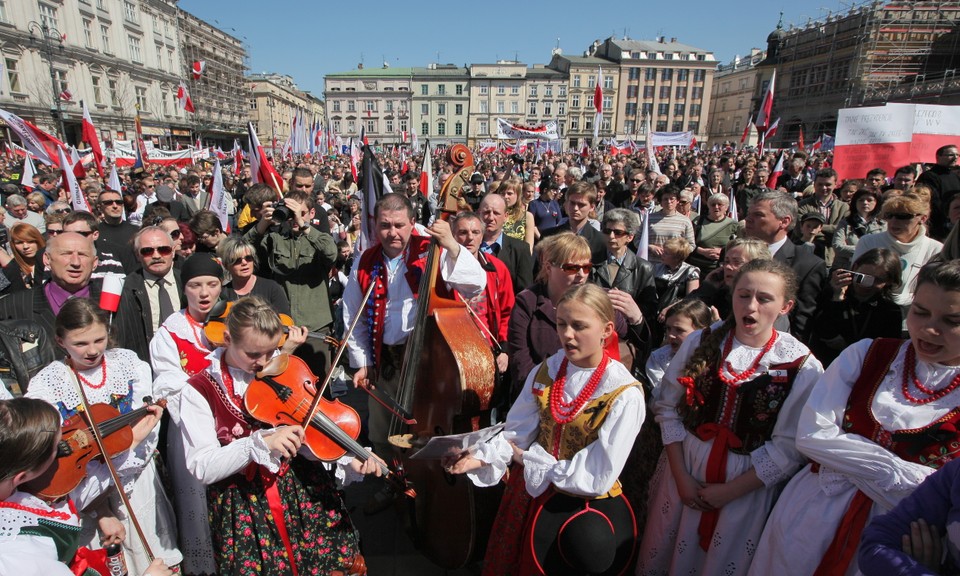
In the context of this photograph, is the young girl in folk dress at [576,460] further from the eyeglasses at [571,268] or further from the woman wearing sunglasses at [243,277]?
the woman wearing sunglasses at [243,277]

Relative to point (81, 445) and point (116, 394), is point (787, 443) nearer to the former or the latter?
point (81, 445)

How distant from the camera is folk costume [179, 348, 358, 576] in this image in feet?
6.81

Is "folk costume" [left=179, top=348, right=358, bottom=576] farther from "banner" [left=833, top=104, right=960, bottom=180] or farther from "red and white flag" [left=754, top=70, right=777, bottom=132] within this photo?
"red and white flag" [left=754, top=70, right=777, bottom=132]

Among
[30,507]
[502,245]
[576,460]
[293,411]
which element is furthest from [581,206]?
[30,507]

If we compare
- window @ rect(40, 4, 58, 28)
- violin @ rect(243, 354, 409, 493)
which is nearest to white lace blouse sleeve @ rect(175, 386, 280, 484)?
violin @ rect(243, 354, 409, 493)

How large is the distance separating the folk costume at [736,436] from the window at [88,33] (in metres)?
51.3

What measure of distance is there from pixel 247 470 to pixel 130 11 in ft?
183

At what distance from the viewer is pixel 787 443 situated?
2.02 metres

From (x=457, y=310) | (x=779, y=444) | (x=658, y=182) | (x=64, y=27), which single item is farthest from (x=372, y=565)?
(x=64, y=27)

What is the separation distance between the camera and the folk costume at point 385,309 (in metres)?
3.22

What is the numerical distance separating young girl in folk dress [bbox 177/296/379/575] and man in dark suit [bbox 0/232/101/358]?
1.37 metres

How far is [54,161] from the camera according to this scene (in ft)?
28.7

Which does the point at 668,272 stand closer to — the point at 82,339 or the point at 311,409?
the point at 311,409

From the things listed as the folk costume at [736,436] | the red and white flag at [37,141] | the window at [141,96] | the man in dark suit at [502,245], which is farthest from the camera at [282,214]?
the window at [141,96]
